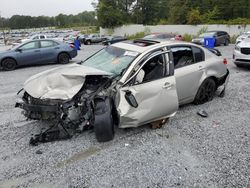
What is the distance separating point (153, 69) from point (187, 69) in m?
0.90

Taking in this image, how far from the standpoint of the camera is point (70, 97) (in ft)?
12.9

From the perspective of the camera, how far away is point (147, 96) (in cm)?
412

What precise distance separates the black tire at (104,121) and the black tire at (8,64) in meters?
8.56

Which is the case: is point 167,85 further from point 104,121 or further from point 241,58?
point 241,58

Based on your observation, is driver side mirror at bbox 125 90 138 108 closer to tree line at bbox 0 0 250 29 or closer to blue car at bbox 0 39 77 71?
blue car at bbox 0 39 77 71

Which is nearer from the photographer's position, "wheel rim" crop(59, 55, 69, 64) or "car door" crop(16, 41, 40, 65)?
"car door" crop(16, 41, 40, 65)

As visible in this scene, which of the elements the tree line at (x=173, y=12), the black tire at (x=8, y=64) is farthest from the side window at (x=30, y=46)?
the tree line at (x=173, y=12)

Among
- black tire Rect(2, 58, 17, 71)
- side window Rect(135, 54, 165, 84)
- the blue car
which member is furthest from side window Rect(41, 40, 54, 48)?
side window Rect(135, 54, 165, 84)

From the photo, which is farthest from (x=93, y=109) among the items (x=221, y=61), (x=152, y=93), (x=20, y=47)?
(x=20, y=47)

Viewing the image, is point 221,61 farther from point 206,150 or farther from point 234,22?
point 234,22

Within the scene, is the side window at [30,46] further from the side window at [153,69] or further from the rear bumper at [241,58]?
the rear bumper at [241,58]

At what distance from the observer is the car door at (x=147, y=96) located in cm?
396

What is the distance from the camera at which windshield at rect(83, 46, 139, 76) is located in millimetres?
4461

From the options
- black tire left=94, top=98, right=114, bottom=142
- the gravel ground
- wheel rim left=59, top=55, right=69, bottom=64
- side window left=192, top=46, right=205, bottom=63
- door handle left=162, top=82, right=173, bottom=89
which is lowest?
the gravel ground
